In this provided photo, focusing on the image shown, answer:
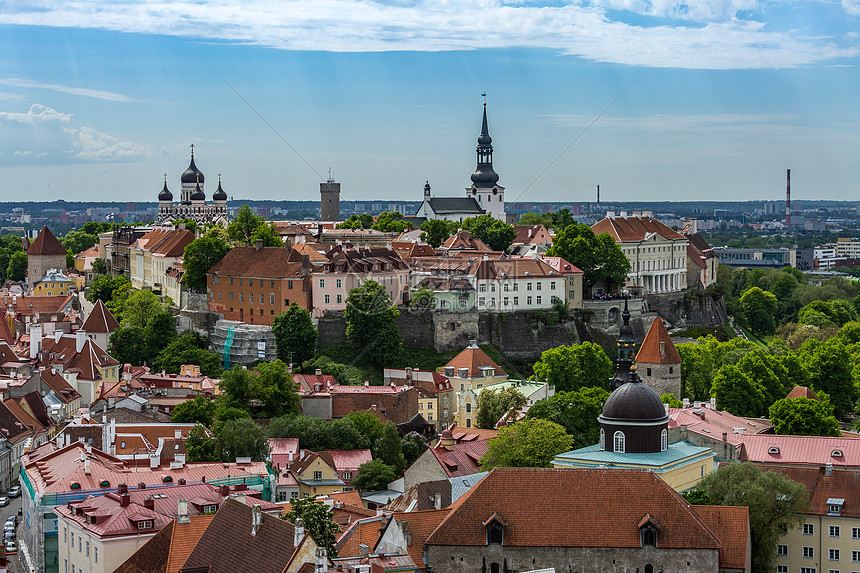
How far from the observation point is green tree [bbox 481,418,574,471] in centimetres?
5528

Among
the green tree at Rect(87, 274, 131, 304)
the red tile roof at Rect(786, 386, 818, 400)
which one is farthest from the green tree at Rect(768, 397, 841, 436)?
the green tree at Rect(87, 274, 131, 304)

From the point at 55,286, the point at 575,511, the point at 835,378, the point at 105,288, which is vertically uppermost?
the point at 105,288

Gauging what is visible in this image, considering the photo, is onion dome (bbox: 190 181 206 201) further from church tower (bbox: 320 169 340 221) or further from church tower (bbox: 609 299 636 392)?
church tower (bbox: 609 299 636 392)

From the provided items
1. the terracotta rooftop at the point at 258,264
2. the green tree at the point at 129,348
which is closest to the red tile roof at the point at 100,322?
the green tree at the point at 129,348

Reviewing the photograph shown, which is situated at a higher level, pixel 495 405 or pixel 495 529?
pixel 495 529

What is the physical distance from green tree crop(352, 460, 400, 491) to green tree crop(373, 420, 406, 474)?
177 cm

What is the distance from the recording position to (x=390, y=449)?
200 feet

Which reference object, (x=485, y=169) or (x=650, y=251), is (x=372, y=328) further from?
(x=485, y=169)

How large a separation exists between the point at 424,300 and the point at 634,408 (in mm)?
39111

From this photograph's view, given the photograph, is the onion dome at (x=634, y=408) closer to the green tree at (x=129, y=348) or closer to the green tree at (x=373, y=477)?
the green tree at (x=373, y=477)

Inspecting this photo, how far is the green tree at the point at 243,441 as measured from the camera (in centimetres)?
5531

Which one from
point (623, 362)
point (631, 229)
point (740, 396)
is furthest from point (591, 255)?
point (623, 362)

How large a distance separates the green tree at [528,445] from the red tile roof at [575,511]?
1449 centimetres

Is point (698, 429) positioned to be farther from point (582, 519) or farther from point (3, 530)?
point (3, 530)
